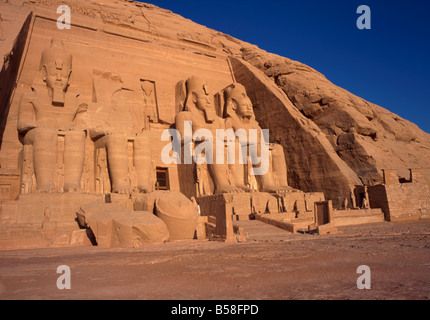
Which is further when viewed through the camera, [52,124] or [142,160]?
[142,160]

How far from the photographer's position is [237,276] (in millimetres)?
2891

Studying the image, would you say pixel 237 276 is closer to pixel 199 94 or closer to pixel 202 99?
pixel 202 99

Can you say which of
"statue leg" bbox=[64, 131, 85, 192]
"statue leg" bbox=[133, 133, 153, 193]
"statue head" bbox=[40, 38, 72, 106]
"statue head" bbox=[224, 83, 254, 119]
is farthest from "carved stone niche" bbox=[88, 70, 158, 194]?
"statue head" bbox=[224, 83, 254, 119]

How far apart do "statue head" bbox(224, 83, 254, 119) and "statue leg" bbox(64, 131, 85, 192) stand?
17.9ft

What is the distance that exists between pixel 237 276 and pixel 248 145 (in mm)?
9027

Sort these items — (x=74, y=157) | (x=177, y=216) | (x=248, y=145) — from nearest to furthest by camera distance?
(x=177, y=216), (x=74, y=157), (x=248, y=145)

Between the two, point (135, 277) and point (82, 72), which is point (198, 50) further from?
point (135, 277)

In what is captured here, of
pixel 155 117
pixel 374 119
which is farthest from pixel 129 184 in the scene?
pixel 374 119

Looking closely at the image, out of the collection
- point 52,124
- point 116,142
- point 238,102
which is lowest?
point 116,142

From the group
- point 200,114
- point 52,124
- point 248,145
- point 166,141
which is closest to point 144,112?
point 166,141

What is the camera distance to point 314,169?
11844 mm

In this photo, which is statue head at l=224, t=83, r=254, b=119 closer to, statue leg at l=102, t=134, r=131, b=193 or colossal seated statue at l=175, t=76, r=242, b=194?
colossal seated statue at l=175, t=76, r=242, b=194

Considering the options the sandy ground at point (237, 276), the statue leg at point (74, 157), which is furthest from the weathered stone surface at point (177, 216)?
the statue leg at point (74, 157)
